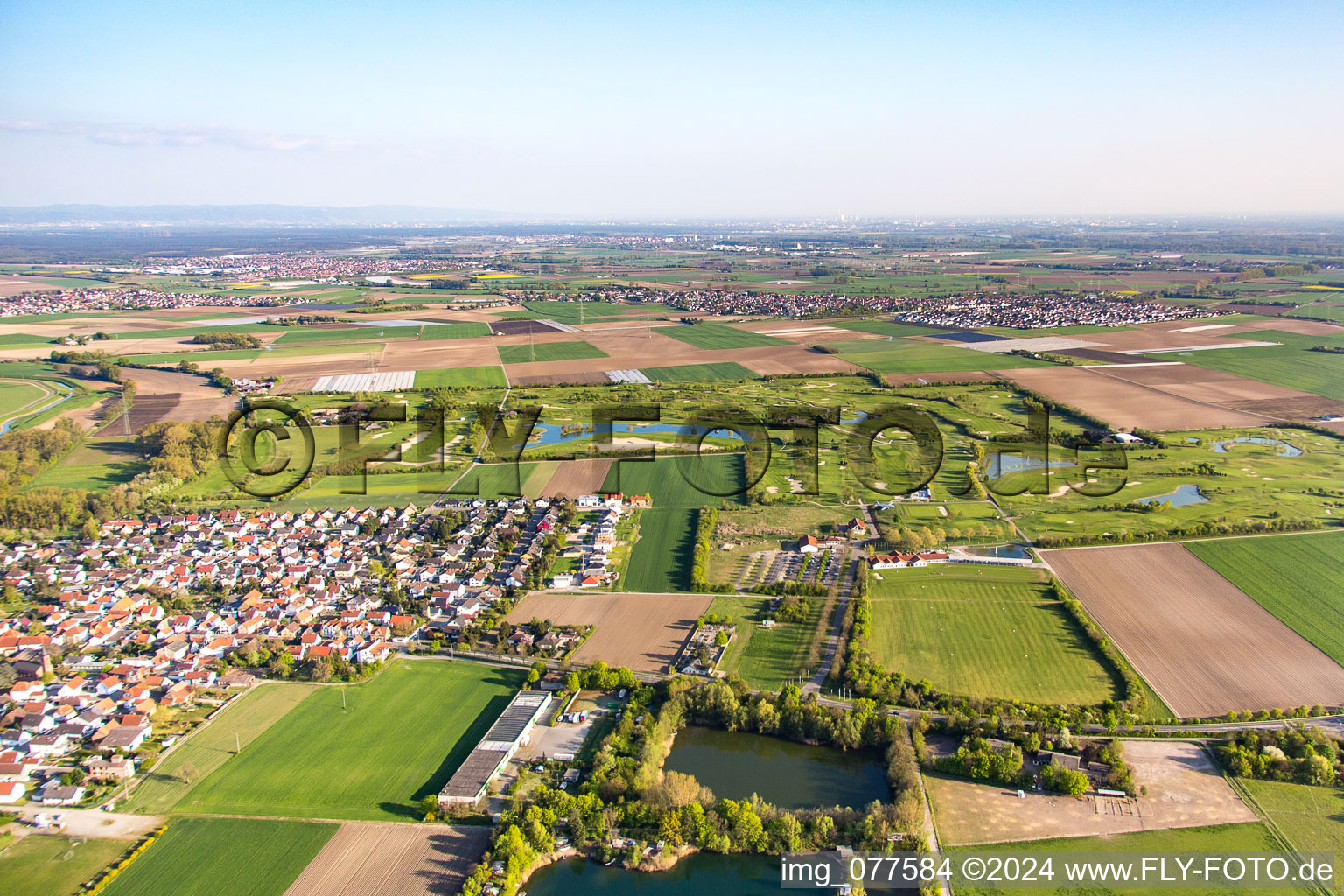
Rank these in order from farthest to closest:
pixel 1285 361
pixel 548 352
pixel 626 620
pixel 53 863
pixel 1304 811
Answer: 1. pixel 548 352
2. pixel 1285 361
3. pixel 626 620
4. pixel 1304 811
5. pixel 53 863

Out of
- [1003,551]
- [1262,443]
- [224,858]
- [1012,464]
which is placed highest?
[1262,443]

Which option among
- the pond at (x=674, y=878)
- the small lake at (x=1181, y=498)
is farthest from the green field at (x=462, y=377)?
the pond at (x=674, y=878)

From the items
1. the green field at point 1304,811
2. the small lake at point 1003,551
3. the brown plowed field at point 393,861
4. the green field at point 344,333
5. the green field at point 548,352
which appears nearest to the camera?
the brown plowed field at point 393,861

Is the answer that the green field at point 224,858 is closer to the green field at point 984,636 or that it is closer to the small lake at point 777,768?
the small lake at point 777,768

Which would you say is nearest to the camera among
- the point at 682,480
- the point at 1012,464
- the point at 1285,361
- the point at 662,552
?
the point at 662,552

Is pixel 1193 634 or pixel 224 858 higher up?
pixel 1193 634

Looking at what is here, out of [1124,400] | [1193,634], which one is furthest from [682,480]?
[1124,400]

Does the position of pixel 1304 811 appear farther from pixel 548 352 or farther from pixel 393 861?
pixel 548 352
